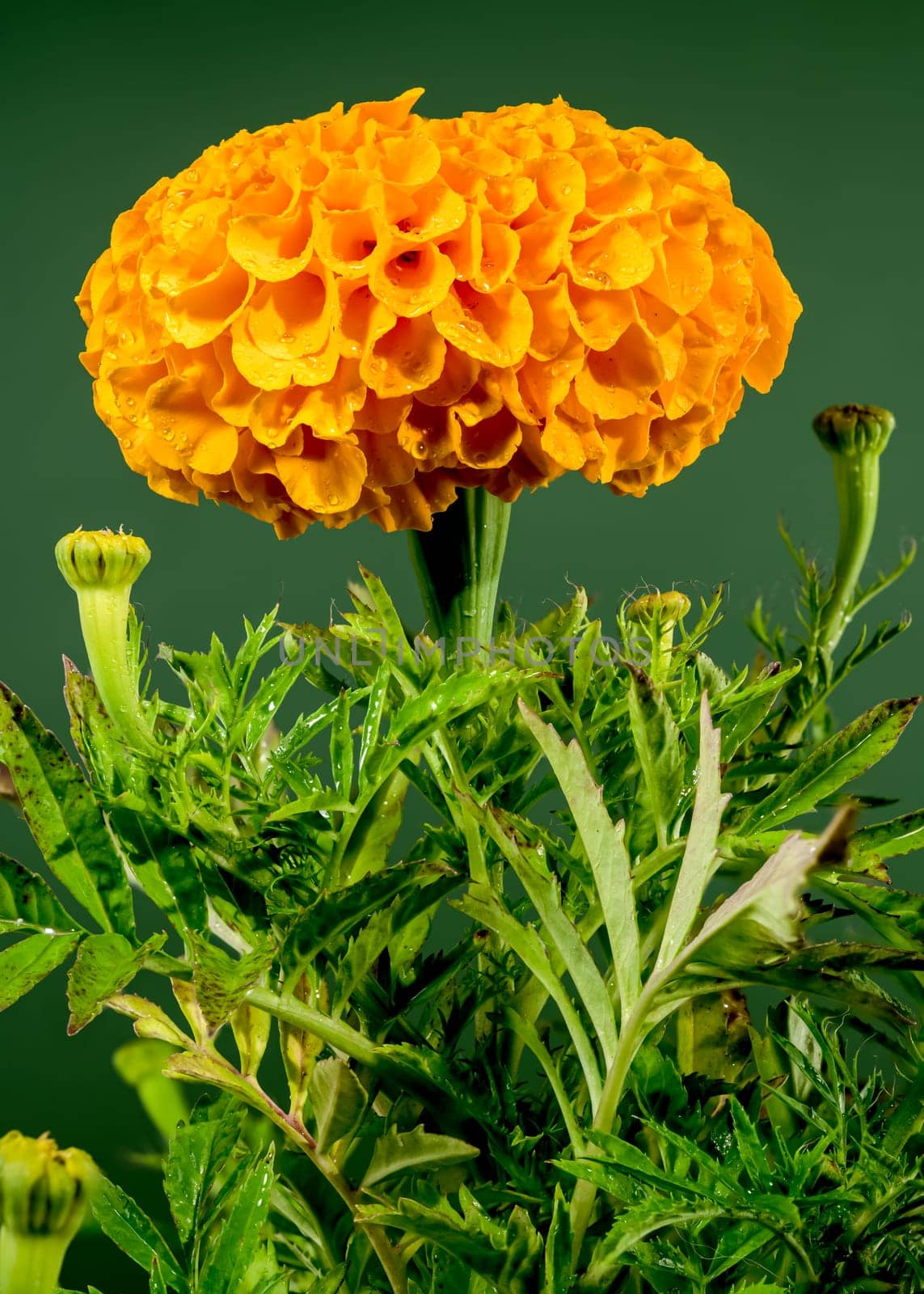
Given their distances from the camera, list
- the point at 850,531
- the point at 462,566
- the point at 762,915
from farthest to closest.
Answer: the point at 850,531, the point at 462,566, the point at 762,915

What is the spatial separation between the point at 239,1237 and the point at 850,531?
431 millimetres

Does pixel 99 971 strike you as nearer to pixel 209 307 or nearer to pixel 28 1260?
pixel 28 1260

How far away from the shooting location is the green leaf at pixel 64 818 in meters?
0.41

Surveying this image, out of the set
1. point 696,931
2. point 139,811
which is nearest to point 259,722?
point 139,811

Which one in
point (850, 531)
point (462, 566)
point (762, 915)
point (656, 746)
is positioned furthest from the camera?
point (850, 531)

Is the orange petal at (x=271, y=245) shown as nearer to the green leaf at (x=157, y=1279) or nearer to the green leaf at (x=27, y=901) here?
the green leaf at (x=27, y=901)

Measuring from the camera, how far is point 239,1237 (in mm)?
411

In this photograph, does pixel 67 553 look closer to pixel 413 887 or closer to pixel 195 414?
pixel 195 414

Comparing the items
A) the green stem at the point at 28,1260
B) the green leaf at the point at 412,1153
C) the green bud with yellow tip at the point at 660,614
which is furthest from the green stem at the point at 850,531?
the green stem at the point at 28,1260

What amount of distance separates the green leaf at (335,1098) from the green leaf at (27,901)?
0.30 ft

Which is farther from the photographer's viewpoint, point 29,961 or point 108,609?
point 108,609

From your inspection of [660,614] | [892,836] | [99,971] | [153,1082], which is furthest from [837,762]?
[153,1082]

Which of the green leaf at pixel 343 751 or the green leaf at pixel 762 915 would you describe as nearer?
the green leaf at pixel 762 915

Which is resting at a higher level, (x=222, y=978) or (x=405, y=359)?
(x=405, y=359)
